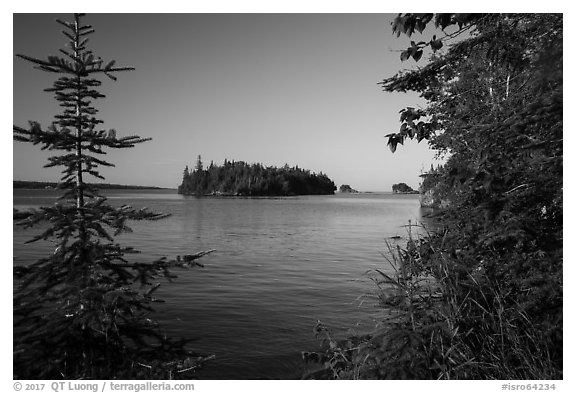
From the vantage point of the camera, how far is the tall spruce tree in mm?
5863

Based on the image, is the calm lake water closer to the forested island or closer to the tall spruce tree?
the tall spruce tree

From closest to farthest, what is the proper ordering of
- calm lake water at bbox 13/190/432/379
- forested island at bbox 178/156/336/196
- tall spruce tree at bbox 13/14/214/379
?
tall spruce tree at bbox 13/14/214/379 → calm lake water at bbox 13/190/432/379 → forested island at bbox 178/156/336/196

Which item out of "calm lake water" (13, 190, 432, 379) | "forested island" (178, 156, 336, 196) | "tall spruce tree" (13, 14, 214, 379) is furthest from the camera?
"forested island" (178, 156, 336, 196)

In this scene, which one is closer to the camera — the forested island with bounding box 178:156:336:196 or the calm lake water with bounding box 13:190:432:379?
the calm lake water with bounding box 13:190:432:379

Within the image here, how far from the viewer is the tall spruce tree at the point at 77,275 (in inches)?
231

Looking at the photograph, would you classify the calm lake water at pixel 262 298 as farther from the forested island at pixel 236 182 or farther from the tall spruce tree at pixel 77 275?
the forested island at pixel 236 182

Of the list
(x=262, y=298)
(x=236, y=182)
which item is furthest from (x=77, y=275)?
(x=236, y=182)

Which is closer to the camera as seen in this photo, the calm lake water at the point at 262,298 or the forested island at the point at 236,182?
the calm lake water at the point at 262,298

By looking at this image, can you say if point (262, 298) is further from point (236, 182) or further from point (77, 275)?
point (236, 182)

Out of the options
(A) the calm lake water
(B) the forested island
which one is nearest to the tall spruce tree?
(A) the calm lake water

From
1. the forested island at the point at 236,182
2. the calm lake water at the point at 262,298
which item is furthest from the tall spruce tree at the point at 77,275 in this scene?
the forested island at the point at 236,182

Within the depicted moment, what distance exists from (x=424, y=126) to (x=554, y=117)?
169 cm

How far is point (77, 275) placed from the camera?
6152 mm
